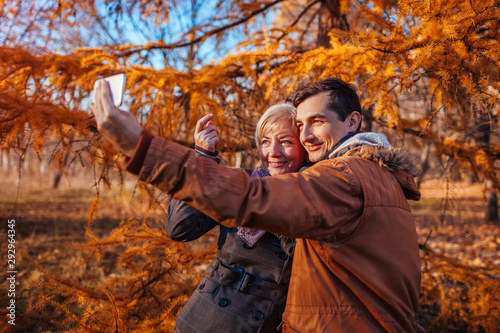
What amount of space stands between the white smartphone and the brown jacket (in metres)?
0.18

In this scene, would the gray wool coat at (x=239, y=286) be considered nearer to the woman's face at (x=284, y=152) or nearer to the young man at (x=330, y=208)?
the young man at (x=330, y=208)

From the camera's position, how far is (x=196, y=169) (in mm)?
943

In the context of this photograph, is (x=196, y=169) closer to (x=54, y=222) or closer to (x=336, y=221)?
(x=336, y=221)

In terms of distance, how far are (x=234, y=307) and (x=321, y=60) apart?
2.06 metres

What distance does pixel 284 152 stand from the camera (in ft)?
6.22

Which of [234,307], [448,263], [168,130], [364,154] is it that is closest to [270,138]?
[364,154]

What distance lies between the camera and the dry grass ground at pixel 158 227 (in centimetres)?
342

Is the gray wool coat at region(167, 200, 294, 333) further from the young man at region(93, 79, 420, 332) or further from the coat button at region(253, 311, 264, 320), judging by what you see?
the young man at region(93, 79, 420, 332)

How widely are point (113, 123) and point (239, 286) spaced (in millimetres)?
1167

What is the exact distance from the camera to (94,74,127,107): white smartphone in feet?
3.22

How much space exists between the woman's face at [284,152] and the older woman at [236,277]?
2cm

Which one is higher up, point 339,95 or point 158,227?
point 339,95

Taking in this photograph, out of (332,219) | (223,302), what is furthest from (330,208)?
(223,302)

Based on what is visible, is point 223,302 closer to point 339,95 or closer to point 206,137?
point 206,137
